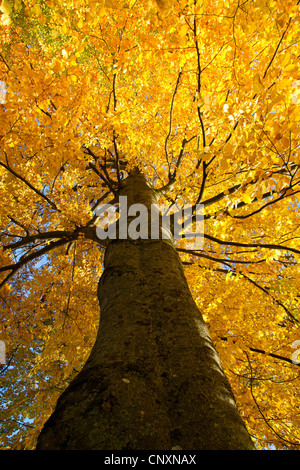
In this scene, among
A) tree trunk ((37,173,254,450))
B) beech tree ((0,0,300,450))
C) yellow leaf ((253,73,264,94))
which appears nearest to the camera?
tree trunk ((37,173,254,450))

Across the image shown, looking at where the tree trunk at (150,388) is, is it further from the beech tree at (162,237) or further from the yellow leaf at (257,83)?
the yellow leaf at (257,83)

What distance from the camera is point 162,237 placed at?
2.26m

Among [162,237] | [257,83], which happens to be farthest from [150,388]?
[257,83]

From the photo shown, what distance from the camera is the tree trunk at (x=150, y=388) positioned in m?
0.80

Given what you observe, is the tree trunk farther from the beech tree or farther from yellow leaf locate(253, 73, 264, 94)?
yellow leaf locate(253, 73, 264, 94)

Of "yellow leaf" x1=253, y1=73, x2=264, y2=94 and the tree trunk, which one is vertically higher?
"yellow leaf" x1=253, y1=73, x2=264, y2=94

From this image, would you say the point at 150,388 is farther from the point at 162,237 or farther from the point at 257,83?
the point at 257,83

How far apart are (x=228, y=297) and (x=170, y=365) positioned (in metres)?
4.25

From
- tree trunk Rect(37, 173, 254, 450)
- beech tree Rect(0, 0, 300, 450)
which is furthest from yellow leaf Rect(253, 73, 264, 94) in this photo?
tree trunk Rect(37, 173, 254, 450)

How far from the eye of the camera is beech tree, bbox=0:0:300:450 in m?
0.97

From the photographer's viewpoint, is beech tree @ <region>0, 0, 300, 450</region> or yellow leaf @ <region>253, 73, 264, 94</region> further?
yellow leaf @ <region>253, 73, 264, 94</region>

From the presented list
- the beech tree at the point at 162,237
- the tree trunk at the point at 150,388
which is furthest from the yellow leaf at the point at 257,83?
the tree trunk at the point at 150,388

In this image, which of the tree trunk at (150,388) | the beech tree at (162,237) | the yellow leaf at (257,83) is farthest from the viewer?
the yellow leaf at (257,83)
